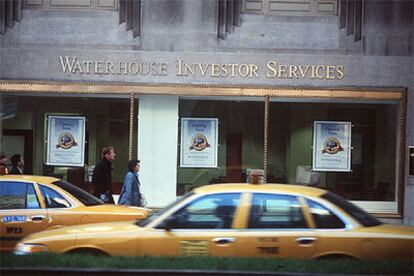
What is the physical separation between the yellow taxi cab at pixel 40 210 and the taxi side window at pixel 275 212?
2.63 m

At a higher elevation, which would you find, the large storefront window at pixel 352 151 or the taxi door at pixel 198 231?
the large storefront window at pixel 352 151

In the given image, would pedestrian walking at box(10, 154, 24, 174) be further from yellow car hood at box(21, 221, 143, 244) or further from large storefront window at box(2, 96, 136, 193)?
yellow car hood at box(21, 221, 143, 244)

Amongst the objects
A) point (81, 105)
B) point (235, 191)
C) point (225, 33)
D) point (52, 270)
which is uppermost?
point (225, 33)

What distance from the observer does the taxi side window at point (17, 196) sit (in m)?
10.1

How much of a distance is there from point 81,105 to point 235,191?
8203 mm

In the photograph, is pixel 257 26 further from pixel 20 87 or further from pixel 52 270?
pixel 52 270

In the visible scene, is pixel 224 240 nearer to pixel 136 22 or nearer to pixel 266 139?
pixel 266 139

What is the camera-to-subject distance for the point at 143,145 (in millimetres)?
15352

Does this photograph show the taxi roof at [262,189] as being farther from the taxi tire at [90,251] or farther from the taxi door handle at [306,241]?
the taxi tire at [90,251]

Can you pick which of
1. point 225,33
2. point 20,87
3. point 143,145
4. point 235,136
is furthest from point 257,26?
point 20,87

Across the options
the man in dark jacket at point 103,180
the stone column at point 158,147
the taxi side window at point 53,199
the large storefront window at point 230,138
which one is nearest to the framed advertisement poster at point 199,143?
the large storefront window at point 230,138

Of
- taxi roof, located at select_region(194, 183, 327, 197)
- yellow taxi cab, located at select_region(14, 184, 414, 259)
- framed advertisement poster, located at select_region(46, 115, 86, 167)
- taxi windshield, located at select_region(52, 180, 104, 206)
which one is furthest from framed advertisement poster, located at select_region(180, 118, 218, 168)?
Result: yellow taxi cab, located at select_region(14, 184, 414, 259)

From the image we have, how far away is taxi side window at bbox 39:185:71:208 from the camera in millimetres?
10141

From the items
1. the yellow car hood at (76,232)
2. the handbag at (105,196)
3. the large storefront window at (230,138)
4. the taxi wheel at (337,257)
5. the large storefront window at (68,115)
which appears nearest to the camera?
the taxi wheel at (337,257)
